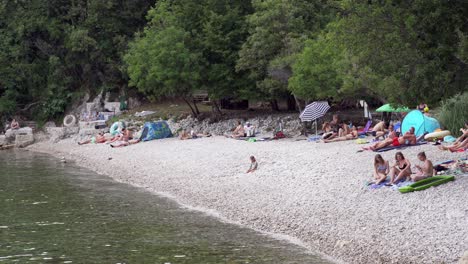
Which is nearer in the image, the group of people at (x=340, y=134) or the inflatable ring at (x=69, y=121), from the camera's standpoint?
the group of people at (x=340, y=134)

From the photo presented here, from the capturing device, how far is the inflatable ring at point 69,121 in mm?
53412

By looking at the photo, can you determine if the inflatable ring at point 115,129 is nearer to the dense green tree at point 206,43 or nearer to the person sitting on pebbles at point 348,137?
the dense green tree at point 206,43

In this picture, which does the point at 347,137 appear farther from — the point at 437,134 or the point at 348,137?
the point at 437,134

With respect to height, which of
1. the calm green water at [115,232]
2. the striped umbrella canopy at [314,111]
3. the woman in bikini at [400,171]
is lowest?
the calm green water at [115,232]

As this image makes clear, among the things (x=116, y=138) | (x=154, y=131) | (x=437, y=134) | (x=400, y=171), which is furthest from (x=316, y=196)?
(x=116, y=138)

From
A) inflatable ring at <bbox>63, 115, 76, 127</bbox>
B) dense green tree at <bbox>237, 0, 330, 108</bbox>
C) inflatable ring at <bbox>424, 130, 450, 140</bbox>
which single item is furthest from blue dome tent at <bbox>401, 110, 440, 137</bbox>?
inflatable ring at <bbox>63, 115, 76, 127</bbox>


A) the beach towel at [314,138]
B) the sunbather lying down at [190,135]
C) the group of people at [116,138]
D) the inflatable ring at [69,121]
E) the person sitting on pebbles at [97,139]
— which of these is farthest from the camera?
the inflatable ring at [69,121]

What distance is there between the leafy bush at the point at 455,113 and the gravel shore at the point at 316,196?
2454 mm

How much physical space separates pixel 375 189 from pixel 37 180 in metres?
16.6

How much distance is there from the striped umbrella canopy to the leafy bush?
27.7 ft

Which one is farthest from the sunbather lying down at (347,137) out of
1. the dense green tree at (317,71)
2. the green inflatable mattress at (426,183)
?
the green inflatable mattress at (426,183)

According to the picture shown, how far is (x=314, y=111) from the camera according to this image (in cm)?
3391

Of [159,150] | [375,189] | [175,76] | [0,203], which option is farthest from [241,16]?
[375,189]

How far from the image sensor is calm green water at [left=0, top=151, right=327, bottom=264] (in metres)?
15.5
